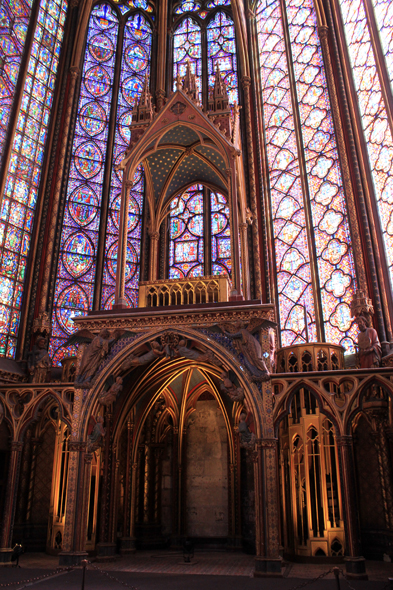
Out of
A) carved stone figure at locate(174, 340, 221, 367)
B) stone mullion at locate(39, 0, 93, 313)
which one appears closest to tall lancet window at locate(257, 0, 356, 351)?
carved stone figure at locate(174, 340, 221, 367)

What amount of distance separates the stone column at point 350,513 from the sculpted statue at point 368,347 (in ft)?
7.80

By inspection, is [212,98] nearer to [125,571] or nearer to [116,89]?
[116,89]

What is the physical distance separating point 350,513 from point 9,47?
17.1 metres

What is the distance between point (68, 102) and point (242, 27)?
719 cm

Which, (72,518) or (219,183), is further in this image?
(219,183)

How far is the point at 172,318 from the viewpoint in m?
12.4

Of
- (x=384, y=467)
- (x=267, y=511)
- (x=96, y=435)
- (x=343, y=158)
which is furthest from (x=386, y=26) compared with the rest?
(x=96, y=435)

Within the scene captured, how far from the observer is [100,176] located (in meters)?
19.2

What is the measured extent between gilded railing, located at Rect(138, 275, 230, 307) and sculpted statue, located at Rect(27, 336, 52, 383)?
392cm

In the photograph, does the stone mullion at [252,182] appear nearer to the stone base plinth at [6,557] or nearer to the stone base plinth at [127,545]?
the stone base plinth at [127,545]

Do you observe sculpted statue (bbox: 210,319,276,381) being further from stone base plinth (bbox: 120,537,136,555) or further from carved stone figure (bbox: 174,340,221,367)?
stone base plinth (bbox: 120,537,136,555)

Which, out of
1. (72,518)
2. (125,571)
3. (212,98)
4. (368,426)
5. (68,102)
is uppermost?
(68,102)

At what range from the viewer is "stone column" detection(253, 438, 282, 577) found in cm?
1039

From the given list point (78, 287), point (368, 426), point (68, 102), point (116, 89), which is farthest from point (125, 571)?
point (116, 89)
